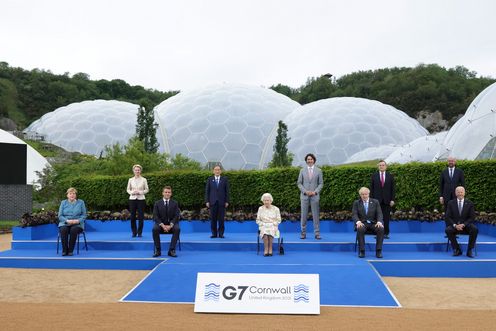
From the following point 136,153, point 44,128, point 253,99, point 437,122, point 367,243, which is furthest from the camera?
point 437,122

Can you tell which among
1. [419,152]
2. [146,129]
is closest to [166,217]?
[146,129]

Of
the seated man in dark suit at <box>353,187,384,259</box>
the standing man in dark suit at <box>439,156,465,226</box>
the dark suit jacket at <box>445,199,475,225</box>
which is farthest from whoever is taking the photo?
the standing man in dark suit at <box>439,156,465,226</box>

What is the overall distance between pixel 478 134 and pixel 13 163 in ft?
57.4

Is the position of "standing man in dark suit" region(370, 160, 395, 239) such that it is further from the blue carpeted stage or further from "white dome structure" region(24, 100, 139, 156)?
"white dome structure" region(24, 100, 139, 156)

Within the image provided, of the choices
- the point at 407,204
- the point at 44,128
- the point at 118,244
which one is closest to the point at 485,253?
the point at 407,204

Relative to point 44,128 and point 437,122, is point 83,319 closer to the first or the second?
point 44,128

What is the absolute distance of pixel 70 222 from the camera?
8742 mm

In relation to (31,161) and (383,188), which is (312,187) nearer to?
(383,188)

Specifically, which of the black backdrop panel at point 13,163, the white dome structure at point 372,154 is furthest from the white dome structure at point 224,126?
the black backdrop panel at point 13,163

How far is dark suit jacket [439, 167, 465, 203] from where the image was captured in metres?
9.51

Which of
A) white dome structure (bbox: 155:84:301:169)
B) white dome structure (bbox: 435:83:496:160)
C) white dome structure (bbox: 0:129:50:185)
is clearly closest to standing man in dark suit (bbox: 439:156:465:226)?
white dome structure (bbox: 435:83:496:160)

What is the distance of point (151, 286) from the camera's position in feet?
Answer: 20.7

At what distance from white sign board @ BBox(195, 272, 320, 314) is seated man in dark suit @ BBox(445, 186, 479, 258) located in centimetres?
371

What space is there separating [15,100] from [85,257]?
56.0 m
